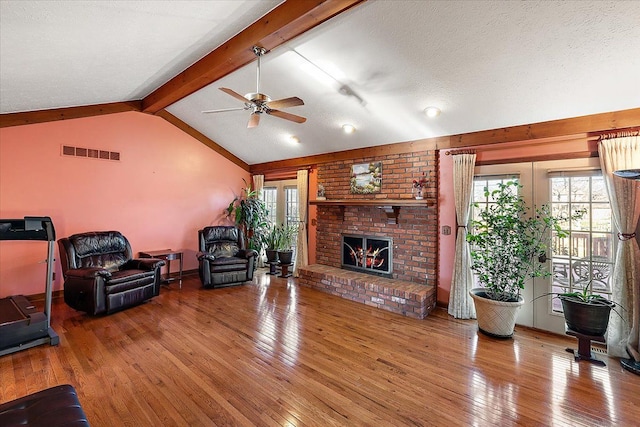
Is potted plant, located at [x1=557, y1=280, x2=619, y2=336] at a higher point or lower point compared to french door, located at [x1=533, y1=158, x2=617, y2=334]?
lower

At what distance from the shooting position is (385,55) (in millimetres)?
2980

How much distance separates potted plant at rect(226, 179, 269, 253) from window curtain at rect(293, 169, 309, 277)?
3.50 feet

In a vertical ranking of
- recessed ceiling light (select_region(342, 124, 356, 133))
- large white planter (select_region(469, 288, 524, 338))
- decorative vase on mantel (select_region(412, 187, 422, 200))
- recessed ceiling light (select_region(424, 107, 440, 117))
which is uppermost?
recessed ceiling light (select_region(342, 124, 356, 133))

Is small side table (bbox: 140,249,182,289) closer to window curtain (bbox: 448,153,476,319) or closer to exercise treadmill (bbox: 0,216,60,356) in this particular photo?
exercise treadmill (bbox: 0,216,60,356)

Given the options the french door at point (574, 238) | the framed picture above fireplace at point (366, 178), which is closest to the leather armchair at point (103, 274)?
A: the framed picture above fireplace at point (366, 178)

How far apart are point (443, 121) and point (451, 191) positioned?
3.33 ft

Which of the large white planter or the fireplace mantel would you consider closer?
the large white planter

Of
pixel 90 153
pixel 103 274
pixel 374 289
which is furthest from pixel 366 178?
pixel 90 153

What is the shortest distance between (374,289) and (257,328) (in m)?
1.83

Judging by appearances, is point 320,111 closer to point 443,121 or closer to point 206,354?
point 443,121

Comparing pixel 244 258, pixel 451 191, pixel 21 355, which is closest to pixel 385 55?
pixel 451 191

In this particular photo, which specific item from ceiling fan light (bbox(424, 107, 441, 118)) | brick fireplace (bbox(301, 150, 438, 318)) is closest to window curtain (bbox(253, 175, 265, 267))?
brick fireplace (bbox(301, 150, 438, 318))

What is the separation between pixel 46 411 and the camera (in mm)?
1492

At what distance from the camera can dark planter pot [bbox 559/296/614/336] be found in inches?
110
